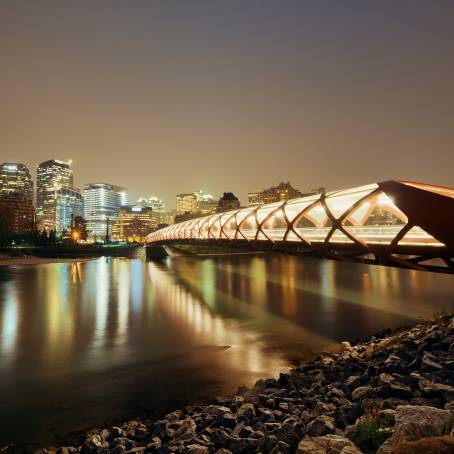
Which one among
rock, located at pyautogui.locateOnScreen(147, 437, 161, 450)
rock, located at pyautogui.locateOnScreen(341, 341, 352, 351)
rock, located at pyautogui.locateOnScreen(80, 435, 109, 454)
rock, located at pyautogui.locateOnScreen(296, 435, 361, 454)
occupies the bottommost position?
rock, located at pyautogui.locateOnScreen(341, 341, 352, 351)

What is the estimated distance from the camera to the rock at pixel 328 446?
5723mm

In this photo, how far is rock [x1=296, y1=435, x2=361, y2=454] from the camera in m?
5.72

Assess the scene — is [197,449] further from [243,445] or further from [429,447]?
[429,447]

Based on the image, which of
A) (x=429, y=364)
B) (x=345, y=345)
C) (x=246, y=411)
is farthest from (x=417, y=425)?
(x=345, y=345)

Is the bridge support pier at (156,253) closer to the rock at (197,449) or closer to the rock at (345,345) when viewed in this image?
the rock at (345,345)

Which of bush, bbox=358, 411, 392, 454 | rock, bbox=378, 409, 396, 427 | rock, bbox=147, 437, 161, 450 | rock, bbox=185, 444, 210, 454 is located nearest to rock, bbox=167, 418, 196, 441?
rock, bbox=147, 437, 161, 450

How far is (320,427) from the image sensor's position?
7094 mm

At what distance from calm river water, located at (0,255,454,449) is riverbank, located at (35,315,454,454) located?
6.14ft

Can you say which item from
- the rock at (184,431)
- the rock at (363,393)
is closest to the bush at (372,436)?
the rock at (363,393)

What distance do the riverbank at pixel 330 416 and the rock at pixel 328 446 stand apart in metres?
0.02

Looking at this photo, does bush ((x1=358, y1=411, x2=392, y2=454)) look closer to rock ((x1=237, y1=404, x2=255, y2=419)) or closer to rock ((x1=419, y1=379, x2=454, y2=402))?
rock ((x1=419, y1=379, x2=454, y2=402))

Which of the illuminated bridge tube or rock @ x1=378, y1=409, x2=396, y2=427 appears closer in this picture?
rock @ x1=378, y1=409, x2=396, y2=427

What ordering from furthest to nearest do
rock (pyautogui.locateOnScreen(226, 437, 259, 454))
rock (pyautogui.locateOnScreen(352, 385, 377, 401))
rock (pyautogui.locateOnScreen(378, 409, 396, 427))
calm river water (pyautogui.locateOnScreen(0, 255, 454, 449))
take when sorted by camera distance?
calm river water (pyautogui.locateOnScreen(0, 255, 454, 449)) < rock (pyautogui.locateOnScreen(352, 385, 377, 401)) < rock (pyautogui.locateOnScreen(226, 437, 259, 454)) < rock (pyautogui.locateOnScreen(378, 409, 396, 427))

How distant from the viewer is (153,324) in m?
22.9
